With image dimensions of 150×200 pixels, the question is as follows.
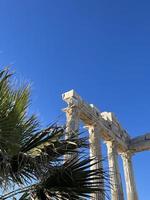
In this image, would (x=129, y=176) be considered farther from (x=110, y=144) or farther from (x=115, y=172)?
(x=115, y=172)

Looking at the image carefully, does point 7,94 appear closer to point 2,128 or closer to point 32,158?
point 2,128

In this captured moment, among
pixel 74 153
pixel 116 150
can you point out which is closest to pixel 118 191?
pixel 116 150

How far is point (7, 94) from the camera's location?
14.4ft

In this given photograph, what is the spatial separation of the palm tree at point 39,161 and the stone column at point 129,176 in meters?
18.3

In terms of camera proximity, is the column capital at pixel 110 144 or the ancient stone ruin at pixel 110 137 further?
the column capital at pixel 110 144

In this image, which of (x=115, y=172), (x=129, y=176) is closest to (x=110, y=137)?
(x=115, y=172)

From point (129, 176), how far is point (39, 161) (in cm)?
1954

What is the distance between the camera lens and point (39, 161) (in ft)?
15.1

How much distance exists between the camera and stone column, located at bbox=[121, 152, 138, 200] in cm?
2242

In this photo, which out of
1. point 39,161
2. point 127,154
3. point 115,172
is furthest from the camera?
point 127,154

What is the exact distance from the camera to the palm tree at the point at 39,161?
173 inches

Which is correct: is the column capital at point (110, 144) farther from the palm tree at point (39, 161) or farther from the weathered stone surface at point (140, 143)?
the palm tree at point (39, 161)

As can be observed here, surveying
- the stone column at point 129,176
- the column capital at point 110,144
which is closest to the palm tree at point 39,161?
the column capital at point 110,144

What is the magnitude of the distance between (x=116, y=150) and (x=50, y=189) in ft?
57.8
